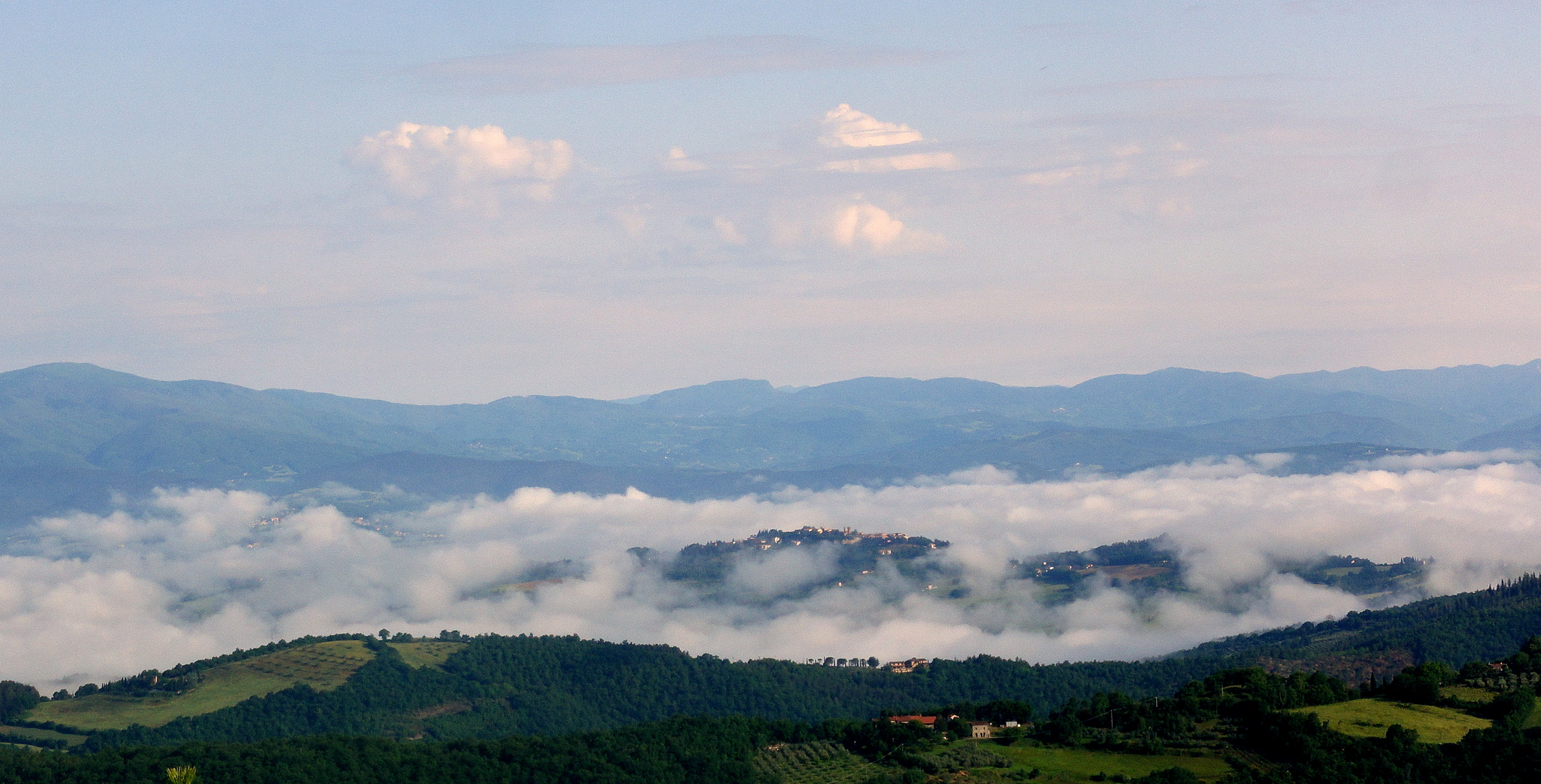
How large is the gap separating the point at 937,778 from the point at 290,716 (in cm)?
10039

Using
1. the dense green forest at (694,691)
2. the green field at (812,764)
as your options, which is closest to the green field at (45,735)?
the dense green forest at (694,691)

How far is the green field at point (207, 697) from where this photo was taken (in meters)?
174

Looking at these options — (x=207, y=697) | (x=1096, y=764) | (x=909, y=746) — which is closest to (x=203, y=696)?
A: (x=207, y=697)

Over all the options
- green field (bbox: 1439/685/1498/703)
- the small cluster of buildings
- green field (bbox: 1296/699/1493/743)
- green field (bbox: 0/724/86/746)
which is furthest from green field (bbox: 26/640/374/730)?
green field (bbox: 1439/685/1498/703)

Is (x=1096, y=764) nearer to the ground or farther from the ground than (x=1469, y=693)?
nearer to the ground

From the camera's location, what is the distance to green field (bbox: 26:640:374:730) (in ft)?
570

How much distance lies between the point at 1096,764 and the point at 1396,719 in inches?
853

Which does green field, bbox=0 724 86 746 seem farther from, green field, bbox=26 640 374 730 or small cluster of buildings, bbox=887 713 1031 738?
small cluster of buildings, bbox=887 713 1031 738

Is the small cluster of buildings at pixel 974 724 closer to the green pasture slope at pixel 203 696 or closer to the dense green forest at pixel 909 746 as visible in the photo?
the dense green forest at pixel 909 746

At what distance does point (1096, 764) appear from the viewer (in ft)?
345

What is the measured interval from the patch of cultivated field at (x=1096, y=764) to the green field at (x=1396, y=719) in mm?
9886

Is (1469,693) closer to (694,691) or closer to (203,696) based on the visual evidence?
(694,691)

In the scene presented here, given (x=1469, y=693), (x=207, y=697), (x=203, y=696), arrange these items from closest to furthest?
1. (x=1469, y=693)
2. (x=207, y=697)
3. (x=203, y=696)

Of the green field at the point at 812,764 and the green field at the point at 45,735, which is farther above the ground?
the green field at the point at 45,735
